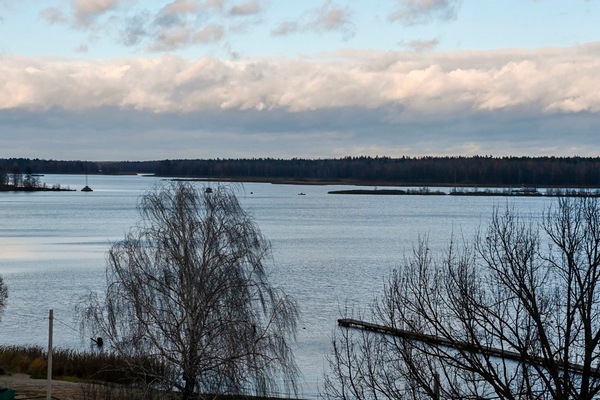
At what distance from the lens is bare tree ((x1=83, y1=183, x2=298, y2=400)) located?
15.8m

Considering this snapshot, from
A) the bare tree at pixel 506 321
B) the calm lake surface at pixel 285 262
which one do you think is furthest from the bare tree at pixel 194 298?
the bare tree at pixel 506 321

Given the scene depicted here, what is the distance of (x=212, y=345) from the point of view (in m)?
15.8

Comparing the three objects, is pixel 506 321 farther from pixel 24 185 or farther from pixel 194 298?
pixel 24 185

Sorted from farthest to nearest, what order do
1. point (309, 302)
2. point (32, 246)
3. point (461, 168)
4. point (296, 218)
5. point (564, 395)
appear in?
point (461, 168) → point (296, 218) → point (32, 246) → point (309, 302) → point (564, 395)

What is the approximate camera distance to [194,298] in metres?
16.2

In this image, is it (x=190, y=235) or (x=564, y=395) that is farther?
(x=190, y=235)

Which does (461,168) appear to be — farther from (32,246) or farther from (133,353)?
(133,353)

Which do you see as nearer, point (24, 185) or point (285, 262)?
point (285, 262)

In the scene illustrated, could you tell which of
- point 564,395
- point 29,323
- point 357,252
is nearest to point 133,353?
point 564,395

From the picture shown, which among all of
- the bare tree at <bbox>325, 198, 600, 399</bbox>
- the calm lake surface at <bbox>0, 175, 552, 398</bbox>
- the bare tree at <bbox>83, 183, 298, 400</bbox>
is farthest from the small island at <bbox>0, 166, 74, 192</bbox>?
the bare tree at <bbox>325, 198, 600, 399</bbox>

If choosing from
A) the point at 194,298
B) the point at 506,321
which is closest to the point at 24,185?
the point at 194,298

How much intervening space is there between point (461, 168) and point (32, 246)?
147378mm

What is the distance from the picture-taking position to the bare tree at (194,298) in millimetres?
15812

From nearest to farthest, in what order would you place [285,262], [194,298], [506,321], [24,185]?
[506,321], [194,298], [285,262], [24,185]
